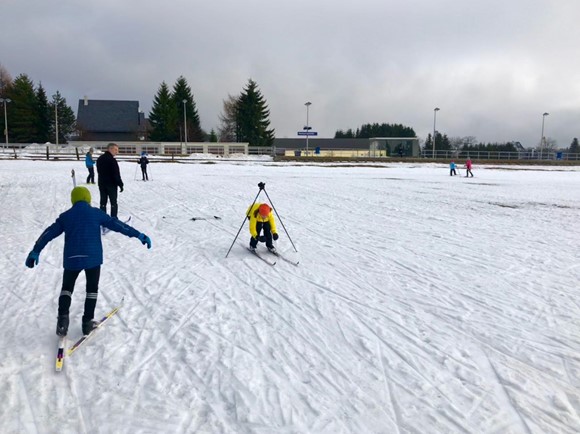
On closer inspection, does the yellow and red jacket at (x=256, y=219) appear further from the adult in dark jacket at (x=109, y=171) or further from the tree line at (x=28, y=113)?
the tree line at (x=28, y=113)

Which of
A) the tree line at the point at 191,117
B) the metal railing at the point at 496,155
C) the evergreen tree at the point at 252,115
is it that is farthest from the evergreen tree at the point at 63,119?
the metal railing at the point at 496,155

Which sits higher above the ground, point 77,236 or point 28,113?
point 28,113

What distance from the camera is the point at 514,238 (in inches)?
376

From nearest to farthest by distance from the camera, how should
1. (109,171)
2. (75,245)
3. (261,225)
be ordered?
(75,245) → (261,225) → (109,171)

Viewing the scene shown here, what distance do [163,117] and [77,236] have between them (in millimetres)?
63377

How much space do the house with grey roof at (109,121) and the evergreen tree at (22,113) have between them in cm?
616

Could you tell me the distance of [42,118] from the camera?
6297cm

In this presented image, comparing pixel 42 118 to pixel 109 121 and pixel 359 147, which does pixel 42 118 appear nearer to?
pixel 109 121

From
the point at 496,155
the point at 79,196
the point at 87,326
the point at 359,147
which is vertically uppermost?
the point at 359,147

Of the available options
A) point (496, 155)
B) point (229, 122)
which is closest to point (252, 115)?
point (229, 122)

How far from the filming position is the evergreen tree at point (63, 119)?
65.8 m

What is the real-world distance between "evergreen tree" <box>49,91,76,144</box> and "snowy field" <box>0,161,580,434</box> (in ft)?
216

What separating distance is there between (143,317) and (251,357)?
5.23ft

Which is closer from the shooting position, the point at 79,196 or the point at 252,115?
the point at 79,196
